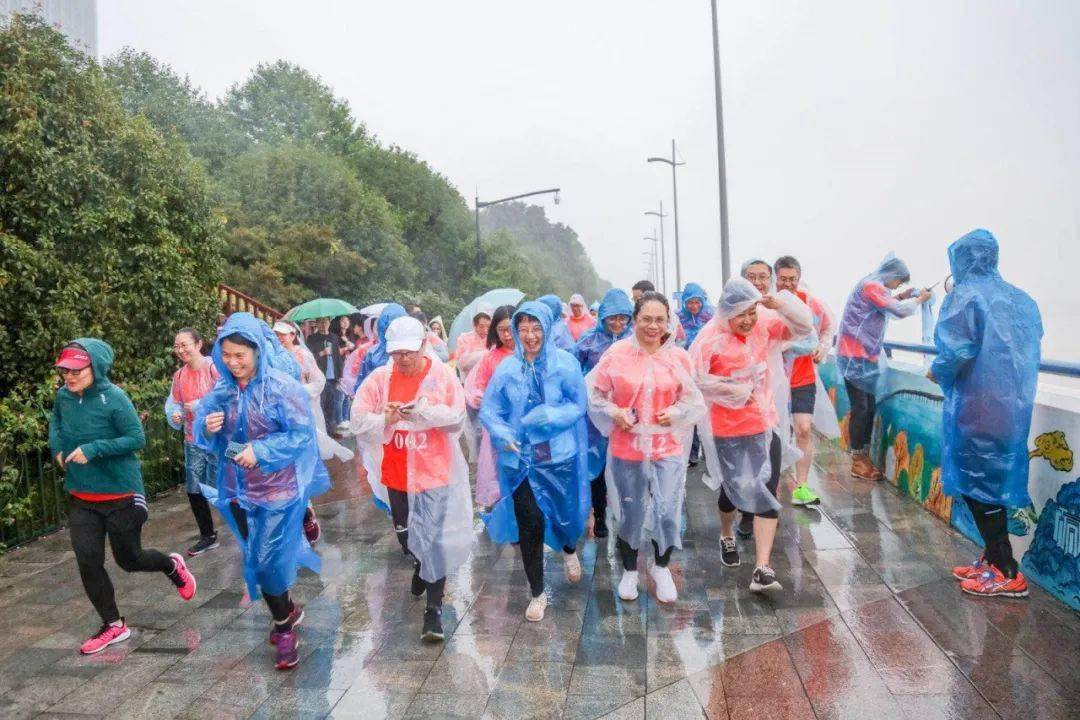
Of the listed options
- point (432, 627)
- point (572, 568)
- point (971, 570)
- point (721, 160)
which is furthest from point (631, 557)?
point (721, 160)

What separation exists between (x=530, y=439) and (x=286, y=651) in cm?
159

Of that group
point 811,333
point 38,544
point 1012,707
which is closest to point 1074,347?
point 811,333

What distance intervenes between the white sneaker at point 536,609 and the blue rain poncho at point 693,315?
375 cm

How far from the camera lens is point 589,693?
3.66 meters

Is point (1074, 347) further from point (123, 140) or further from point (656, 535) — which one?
point (123, 140)

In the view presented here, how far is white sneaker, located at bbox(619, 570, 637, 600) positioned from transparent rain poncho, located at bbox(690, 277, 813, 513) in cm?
74

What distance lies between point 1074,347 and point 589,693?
3618 millimetres

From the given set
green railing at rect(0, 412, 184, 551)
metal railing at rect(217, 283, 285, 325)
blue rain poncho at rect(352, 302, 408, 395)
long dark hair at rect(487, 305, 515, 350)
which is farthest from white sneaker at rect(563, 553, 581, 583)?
metal railing at rect(217, 283, 285, 325)

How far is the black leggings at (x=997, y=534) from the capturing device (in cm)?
450

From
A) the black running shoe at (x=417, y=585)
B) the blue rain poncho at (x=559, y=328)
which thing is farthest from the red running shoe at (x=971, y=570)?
the blue rain poncho at (x=559, y=328)

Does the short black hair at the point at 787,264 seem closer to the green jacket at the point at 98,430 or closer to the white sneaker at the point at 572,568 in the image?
the white sneaker at the point at 572,568

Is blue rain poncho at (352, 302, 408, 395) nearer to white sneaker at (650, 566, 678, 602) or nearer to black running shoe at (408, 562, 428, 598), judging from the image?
black running shoe at (408, 562, 428, 598)

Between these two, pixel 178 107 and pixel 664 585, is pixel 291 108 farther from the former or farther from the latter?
pixel 664 585

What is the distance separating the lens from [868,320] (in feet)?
23.3
